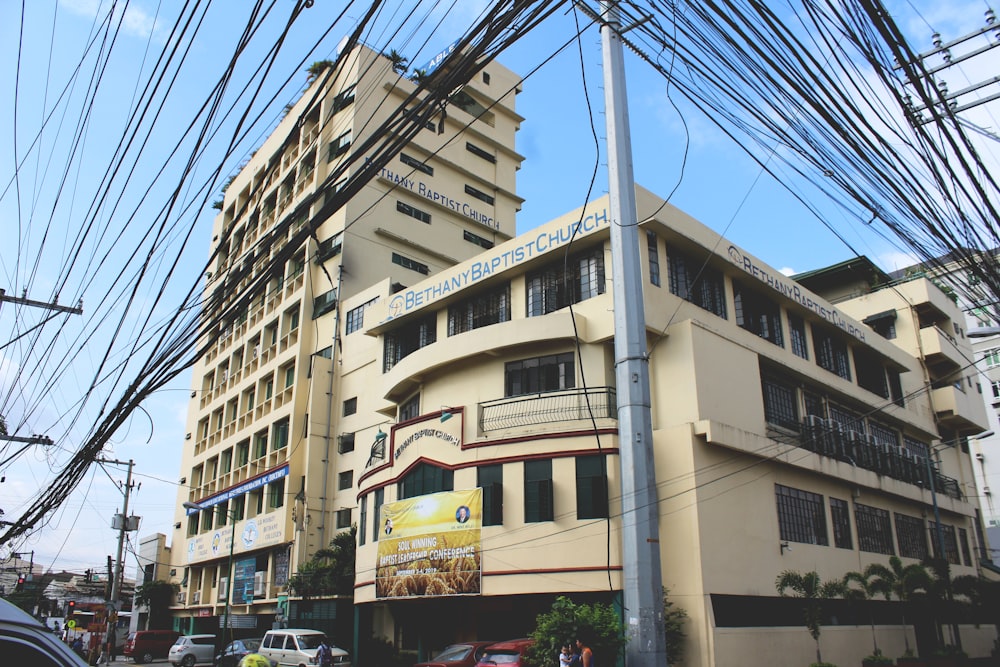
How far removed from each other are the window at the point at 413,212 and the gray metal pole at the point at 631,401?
30.5 meters

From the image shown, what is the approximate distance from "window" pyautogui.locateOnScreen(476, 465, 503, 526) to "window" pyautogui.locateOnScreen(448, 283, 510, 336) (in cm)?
535

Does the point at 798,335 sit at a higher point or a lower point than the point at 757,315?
lower

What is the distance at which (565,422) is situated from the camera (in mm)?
20094

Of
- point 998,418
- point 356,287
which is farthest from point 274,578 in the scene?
→ point 998,418

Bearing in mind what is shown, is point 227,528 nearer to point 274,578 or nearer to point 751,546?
point 274,578

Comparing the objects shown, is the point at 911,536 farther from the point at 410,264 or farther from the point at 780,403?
the point at 410,264

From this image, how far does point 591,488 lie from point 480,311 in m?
8.16

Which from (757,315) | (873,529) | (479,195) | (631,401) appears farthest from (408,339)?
(479,195)

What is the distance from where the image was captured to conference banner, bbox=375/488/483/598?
66.4 feet

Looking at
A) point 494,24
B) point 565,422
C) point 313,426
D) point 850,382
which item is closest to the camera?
point 494,24

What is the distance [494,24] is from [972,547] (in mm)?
35481

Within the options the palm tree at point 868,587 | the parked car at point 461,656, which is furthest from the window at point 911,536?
the parked car at point 461,656

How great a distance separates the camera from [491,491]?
66.8ft

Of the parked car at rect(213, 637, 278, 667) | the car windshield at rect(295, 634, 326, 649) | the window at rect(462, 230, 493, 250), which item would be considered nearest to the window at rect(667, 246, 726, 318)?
the car windshield at rect(295, 634, 326, 649)
